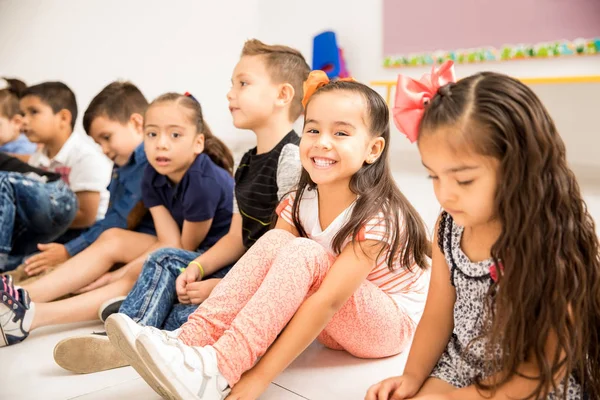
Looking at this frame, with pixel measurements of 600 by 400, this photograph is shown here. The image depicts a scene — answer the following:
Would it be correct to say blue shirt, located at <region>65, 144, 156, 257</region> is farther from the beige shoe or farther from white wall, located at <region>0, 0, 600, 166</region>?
white wall, located at <region>0, 0, 600, 166</region>

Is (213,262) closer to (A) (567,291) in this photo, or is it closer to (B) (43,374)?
(B) (43,374)

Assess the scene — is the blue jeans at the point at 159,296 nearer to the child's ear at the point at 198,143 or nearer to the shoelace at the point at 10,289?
the shoelace at the point at 10,289

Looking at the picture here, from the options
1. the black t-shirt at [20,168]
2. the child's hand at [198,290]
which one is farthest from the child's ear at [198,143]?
the black t-shirt at [20,168]

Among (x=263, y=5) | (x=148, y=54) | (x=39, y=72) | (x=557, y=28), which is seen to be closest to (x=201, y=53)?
(x=148, y=54)

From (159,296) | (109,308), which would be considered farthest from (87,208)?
(159,296)

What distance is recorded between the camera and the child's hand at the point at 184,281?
145 cm

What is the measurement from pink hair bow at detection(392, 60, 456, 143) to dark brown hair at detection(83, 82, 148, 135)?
1394 mm

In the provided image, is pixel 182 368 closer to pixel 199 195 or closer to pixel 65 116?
pixel 199 195

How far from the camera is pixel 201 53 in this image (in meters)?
4.59

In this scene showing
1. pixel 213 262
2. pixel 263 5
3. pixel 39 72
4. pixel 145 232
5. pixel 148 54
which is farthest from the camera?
pixel 263 5

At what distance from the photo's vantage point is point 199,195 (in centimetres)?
170

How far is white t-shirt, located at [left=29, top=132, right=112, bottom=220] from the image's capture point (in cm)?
228

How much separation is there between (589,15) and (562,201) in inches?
116

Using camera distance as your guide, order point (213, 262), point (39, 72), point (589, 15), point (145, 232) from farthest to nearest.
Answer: point (39, 72) → point (589, 15) → point (145, 232) → point (213, 262)
